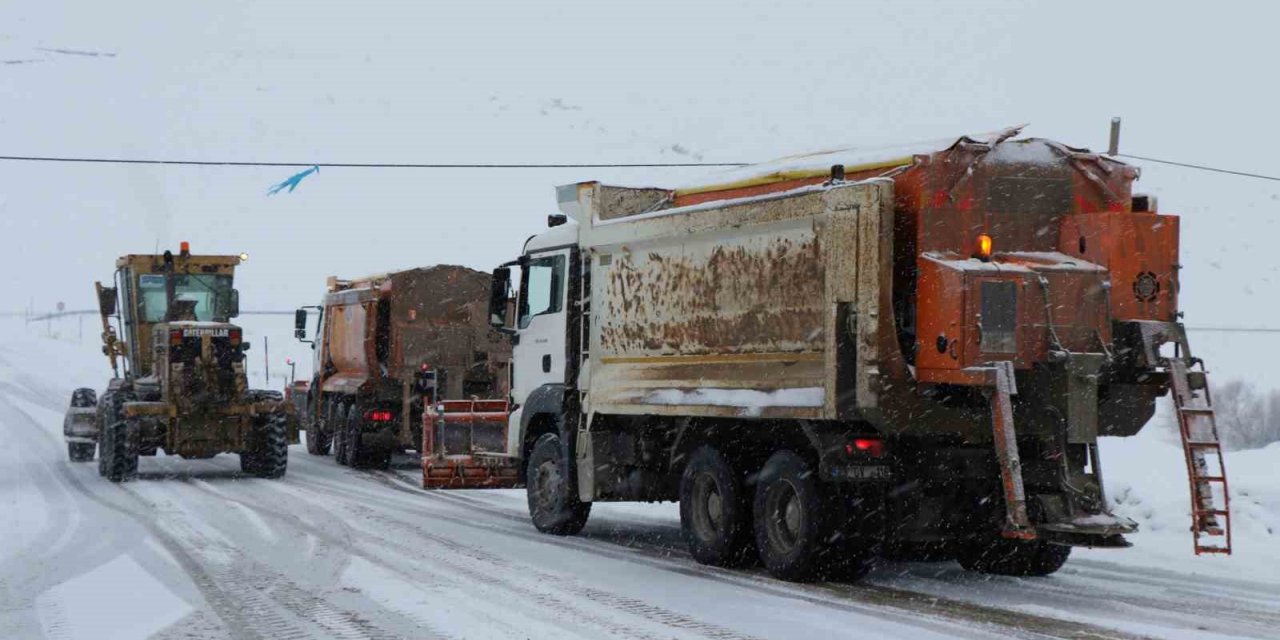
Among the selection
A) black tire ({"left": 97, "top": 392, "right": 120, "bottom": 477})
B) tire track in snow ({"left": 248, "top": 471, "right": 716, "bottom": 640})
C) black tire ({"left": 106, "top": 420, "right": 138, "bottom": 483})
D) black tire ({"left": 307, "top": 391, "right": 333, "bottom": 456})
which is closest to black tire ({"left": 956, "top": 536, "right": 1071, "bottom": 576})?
tire track in snow ({"left": 248, "top": 471, "right": 716, "bottom": 640})

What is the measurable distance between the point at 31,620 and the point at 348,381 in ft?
48.4

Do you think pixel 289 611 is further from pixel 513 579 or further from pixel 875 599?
pixel 875 599

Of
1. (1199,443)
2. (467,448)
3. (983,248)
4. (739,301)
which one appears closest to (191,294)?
(467,448)

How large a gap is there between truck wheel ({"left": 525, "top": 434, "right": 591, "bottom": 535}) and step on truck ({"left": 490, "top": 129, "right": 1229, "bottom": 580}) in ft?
6.05

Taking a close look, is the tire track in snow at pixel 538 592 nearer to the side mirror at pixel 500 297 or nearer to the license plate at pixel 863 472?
the license plate at pixel 863 472

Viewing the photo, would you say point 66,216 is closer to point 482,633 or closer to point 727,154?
point 727,154

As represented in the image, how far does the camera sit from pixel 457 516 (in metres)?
16.0

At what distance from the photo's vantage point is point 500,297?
50.0ft

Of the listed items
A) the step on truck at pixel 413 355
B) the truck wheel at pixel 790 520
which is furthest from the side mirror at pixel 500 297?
the step on truck at pixel 413 355

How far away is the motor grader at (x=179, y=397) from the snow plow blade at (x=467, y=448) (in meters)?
5.16

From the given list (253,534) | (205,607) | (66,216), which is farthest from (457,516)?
(66,216)

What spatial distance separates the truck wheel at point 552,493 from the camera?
13898mm

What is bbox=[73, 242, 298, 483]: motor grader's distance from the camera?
65.8ft

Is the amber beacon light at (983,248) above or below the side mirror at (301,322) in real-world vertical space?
above
